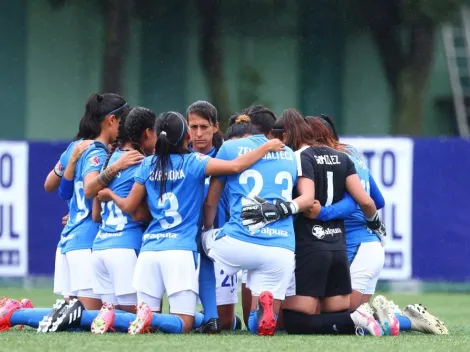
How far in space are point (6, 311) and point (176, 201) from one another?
1468mm

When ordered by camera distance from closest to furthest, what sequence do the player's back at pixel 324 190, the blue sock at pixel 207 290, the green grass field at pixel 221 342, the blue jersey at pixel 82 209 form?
the green grass field at pixel 221 342
the player's back at pixel 324 190
the blue sock at pixel 207 290
the blue jersey at pixel 82 209

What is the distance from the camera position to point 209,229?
9.86m

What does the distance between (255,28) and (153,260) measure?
1219cm

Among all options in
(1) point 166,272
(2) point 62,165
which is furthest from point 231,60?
(1) point 166,272

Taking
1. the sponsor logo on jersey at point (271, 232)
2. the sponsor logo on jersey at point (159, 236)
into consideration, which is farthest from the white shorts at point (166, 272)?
the sponsor logo on jersey at point (271, 232)

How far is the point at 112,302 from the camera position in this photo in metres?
10.1

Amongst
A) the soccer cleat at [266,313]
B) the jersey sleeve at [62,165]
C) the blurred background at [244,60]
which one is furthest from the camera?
the blurred background at [244,60]

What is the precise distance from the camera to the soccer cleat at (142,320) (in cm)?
929

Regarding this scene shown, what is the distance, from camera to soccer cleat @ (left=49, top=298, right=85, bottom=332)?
940 cm

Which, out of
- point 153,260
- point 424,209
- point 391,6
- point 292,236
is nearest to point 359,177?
point 292,236

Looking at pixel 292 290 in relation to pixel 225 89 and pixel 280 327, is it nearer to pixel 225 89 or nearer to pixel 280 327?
pixel 280 327

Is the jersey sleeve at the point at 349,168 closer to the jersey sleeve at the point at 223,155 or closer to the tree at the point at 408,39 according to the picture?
the jersey sleeve at the point at 223,155

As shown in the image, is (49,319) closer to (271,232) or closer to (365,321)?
(271,232)

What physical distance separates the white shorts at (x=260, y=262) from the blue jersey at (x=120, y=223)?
2.42ft
